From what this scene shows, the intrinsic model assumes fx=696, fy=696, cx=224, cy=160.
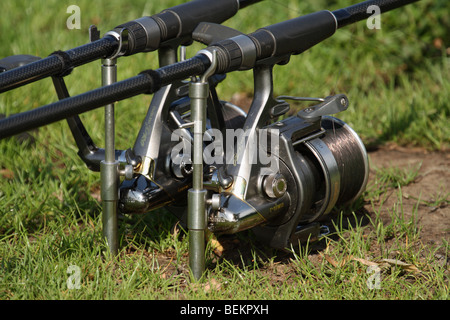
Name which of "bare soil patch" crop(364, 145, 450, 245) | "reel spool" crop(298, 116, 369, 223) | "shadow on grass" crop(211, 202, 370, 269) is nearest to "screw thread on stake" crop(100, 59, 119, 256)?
"shadow on grass" crop(211, 202, 370, 269)

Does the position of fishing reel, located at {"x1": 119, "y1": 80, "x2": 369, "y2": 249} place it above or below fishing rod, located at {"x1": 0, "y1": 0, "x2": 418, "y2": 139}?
below

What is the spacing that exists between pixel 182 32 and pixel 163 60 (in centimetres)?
15

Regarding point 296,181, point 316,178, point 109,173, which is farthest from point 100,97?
point 316,178

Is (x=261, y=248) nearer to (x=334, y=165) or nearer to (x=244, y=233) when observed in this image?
(x=244, y=233)

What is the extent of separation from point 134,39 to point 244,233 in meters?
0.98

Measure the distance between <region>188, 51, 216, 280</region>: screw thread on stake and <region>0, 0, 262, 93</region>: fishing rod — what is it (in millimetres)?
436

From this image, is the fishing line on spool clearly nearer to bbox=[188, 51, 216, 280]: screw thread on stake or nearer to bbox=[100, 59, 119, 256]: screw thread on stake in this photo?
bbox=[188, 51, 216, 280]: screw thread on stake

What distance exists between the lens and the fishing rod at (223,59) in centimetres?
200

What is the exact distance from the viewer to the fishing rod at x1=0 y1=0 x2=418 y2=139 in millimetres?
1998

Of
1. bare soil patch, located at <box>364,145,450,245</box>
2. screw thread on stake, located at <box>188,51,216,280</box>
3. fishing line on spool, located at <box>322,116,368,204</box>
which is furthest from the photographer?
bare soil patch, located at <box>364,145,450,245</box>

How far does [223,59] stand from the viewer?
234 centimetres

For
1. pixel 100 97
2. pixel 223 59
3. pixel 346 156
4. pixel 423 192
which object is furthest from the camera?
pixel 423 192

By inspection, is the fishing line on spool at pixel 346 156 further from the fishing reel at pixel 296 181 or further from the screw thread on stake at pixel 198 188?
the screw thread on stake at pixel 198 188

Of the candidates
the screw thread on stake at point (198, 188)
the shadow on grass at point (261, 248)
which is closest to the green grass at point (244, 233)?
the shadow on grass at point (261, 248)
